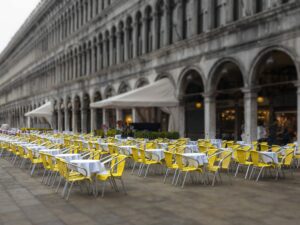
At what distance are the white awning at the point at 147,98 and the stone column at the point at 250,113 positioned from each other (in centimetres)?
500

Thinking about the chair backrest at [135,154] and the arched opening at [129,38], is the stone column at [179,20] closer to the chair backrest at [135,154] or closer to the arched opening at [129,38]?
the arched opening at [129,38]

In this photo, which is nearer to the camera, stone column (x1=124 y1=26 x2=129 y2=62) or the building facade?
the building facade

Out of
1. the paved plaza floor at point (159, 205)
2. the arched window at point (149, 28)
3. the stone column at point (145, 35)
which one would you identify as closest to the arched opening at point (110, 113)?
the stone column at point (145, 35)

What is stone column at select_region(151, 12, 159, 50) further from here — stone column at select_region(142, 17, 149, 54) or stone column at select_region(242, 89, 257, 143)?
stone column at select_region(242, 89, 257, 143)

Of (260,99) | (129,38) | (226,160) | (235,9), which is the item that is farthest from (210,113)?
(129,38)

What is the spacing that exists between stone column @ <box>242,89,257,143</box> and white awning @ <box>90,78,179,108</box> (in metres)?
5.00

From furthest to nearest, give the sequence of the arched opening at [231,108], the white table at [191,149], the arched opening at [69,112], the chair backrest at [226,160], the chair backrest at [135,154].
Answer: the arched opening at [69,112], the arched opening at [231,108], the white table at [191,149], the chair backrest at [135,154], the chair backrest at [226,160]

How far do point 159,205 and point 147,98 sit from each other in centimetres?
1415

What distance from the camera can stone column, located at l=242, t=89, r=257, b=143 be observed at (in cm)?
1911

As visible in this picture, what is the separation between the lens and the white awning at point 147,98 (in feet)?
69.6

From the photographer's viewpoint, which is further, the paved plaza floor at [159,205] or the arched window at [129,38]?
the arched window at [129,38]

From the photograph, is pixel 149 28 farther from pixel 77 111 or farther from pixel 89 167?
pixel 89 167

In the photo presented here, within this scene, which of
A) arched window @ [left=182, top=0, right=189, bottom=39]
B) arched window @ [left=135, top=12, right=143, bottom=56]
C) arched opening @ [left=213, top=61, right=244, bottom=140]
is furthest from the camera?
arched window @ [left=135, top=12, right=143, bottom=56]

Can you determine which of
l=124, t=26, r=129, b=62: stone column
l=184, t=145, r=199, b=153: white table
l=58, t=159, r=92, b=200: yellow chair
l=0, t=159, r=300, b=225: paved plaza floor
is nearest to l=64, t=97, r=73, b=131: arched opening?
l=124, t=26, r=129, b=62: stone column
